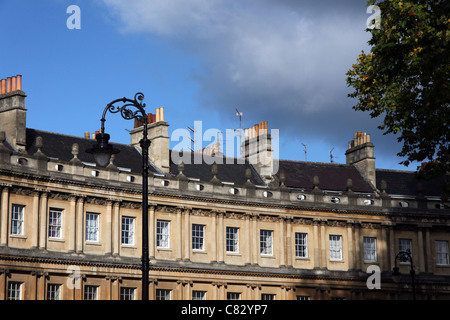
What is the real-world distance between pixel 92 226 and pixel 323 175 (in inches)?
828

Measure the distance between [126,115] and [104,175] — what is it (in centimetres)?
2804

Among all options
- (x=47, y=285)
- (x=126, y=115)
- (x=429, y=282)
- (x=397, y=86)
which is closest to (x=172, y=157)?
(x=47, y=285)

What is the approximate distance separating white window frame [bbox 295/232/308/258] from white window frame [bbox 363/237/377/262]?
477cm

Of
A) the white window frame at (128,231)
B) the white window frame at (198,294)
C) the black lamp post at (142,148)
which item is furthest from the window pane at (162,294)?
the black lamp post at (142,148)

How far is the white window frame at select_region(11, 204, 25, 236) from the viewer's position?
51.4 metres

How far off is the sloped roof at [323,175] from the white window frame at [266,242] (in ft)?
15.5

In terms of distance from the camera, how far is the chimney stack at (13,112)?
178 feet

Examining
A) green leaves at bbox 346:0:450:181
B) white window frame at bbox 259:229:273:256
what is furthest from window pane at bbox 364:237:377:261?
green leaves at bbox 346:0:450:181

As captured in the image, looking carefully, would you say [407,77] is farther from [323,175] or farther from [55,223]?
[323,175]

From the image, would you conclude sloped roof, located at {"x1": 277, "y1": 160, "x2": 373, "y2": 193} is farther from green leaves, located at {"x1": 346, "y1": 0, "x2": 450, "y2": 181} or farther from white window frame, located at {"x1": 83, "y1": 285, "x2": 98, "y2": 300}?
green leaves, located at {"x1": 346, "y1": 0, "x2": 450, "y2": 181}

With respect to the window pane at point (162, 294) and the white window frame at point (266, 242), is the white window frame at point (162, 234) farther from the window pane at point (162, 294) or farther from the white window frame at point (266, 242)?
the white window frame at point (266, 242)

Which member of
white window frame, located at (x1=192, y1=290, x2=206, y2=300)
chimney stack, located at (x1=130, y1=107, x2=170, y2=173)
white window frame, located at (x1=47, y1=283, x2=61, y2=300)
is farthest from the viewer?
chimney stack, located at (x1=130, y1=107, x2=170, y2=173)

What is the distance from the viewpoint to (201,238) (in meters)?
60.3

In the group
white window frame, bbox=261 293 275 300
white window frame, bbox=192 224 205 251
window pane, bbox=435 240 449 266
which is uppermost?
white window frame, bbox=192 224 205 251
